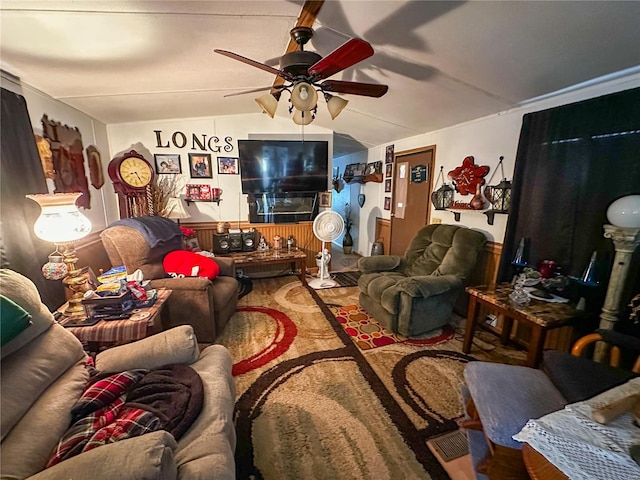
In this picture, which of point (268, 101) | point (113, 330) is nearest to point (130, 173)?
point (268, 101)

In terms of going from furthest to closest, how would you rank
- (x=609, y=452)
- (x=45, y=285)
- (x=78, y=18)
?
(x=45, y=285)
(x=78, y=18)
(x=609, y=452)

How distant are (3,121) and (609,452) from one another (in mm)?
3113

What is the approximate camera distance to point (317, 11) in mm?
1446

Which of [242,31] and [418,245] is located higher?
[242,31]

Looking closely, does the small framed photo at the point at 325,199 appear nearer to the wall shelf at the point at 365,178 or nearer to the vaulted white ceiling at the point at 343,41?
the wall shelf at the point at 365,178

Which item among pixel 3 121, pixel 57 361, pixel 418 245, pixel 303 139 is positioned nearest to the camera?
pixel 57 361

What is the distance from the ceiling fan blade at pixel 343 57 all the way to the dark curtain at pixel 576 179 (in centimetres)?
158

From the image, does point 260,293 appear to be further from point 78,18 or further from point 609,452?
point 609,452

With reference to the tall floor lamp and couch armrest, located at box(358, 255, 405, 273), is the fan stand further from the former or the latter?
the tall floor lamp

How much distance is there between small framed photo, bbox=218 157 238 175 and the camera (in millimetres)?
3740

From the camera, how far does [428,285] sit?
2.29 m

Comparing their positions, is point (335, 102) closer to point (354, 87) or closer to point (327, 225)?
point (354, 87)

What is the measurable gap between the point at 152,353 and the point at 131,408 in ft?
0.97

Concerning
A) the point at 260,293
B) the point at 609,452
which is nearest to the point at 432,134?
the point at 260,293
